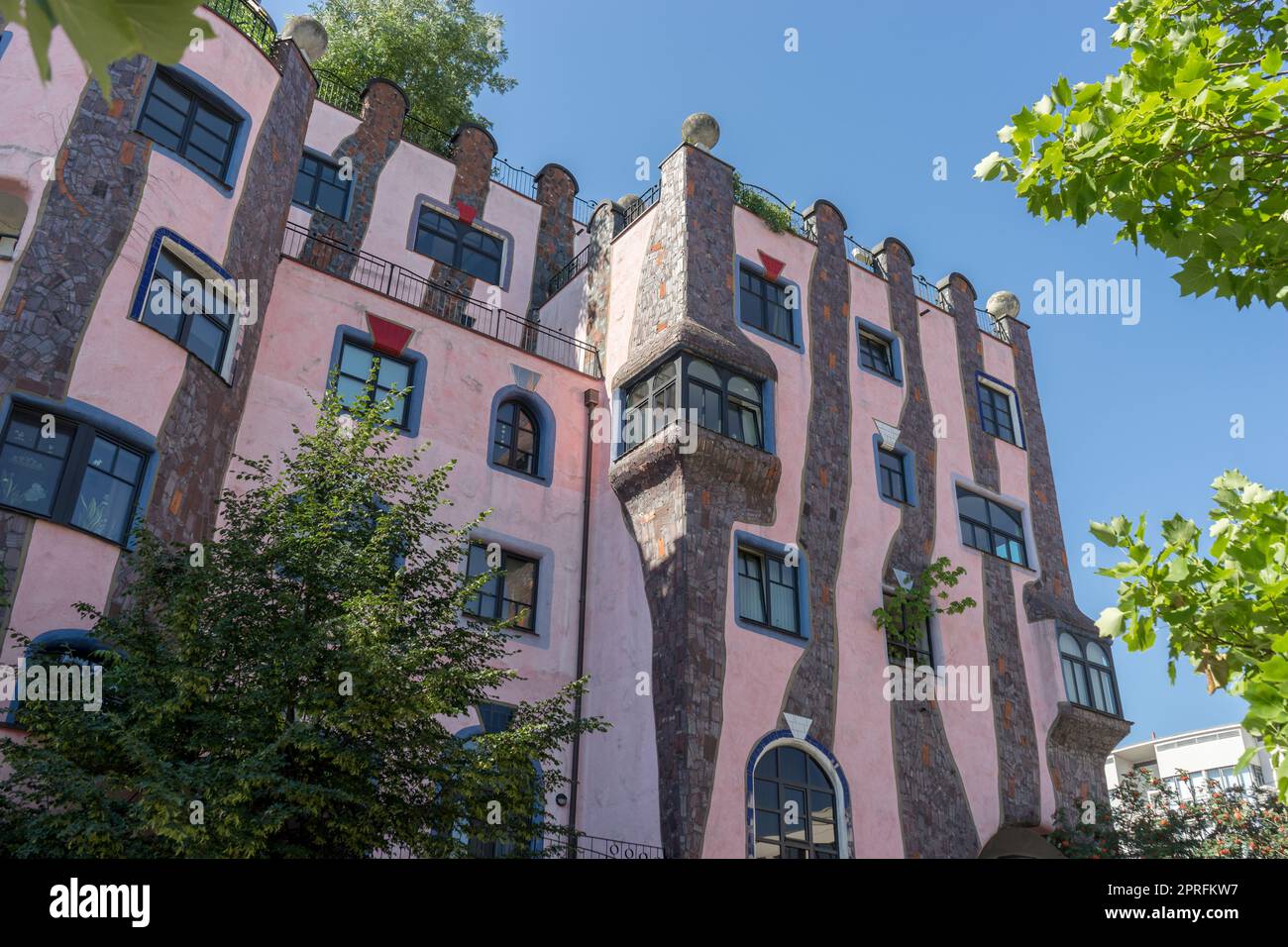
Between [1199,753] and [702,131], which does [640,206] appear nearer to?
[702,131]

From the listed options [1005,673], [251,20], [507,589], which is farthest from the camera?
[1005,673]

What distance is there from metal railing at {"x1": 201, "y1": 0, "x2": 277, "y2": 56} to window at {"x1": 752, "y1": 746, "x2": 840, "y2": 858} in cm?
1258

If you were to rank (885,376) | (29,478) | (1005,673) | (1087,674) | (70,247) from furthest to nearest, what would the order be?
(885,376) < (1087,674) < (1005,673) < (70,247) < (29,478)

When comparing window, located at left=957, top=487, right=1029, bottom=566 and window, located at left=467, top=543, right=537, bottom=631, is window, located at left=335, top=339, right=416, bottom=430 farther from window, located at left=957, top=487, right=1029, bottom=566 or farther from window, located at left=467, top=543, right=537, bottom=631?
window, located at left=957, top=487, right=1029, bottom=566

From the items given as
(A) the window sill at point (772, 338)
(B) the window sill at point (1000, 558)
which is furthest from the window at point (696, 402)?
(B) the window sill at point (1000, 558)

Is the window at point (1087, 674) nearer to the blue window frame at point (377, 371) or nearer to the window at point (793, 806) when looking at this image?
the window at point (793, 806)

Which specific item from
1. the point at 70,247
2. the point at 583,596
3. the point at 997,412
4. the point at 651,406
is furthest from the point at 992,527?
the point at 70,247

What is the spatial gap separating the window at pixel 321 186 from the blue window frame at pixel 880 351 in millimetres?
9875

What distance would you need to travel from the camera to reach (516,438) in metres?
17.6

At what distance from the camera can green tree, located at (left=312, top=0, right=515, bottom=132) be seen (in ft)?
82.8

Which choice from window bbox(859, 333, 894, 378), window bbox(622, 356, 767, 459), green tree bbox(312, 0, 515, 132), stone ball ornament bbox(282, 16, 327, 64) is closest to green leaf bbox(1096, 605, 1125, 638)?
window bbox(622, 356, 767, 459)

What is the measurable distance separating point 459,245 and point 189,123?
7221mm

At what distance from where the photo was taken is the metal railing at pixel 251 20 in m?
15.6
